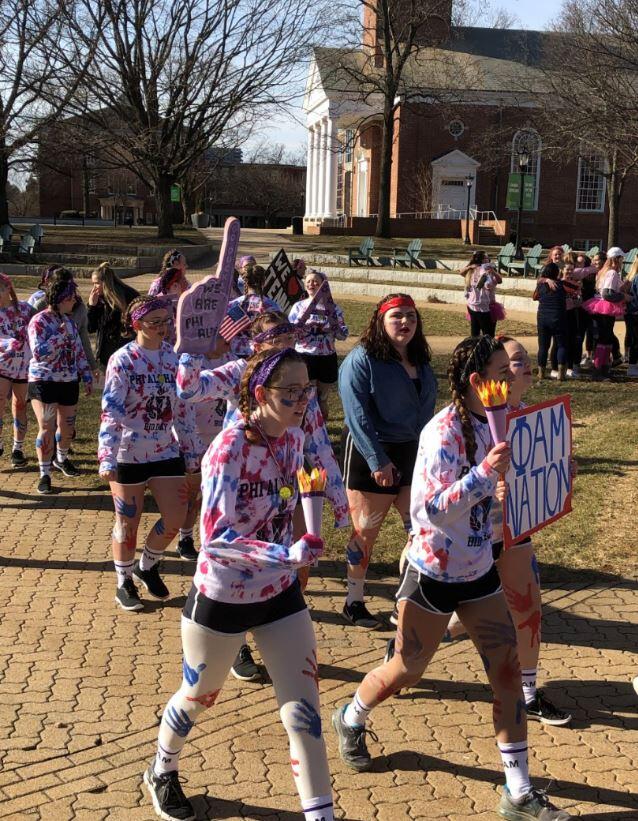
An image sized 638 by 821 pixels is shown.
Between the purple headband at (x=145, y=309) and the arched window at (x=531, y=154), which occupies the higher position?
the arched window at (x=531, y=154)

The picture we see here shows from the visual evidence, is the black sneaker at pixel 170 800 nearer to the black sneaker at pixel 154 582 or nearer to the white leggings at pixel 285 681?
the white leggings at pixel 285 681

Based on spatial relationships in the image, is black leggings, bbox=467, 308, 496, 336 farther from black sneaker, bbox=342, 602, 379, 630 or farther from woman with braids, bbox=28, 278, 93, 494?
black sneaker, bbox=342, 602, 379, 630

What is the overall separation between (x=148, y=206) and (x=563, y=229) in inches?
1620

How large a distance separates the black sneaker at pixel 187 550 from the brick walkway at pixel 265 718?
0.37 metres

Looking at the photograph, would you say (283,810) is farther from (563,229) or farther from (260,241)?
(563,229)

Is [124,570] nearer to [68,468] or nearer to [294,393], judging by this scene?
[294,393]

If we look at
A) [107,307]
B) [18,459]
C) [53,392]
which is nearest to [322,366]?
[107,307]

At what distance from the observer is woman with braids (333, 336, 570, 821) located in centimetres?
404

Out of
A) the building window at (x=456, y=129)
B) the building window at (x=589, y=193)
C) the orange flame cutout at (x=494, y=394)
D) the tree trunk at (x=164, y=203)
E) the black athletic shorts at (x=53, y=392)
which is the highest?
the building window at (x=456, y=129)

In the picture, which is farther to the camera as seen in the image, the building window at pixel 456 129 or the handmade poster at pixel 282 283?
the building window at pixel 456 129

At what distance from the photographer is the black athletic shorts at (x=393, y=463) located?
605cm

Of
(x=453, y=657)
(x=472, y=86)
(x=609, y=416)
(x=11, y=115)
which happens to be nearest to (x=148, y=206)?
(x=472, y=86)

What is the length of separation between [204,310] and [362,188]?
194 ft

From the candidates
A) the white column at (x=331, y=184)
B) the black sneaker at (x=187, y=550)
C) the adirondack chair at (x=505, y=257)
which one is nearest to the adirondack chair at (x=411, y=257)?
the adirondack chair at (x=505, y=257)
